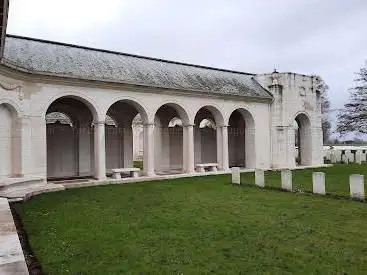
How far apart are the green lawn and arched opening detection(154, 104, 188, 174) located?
11311 mm

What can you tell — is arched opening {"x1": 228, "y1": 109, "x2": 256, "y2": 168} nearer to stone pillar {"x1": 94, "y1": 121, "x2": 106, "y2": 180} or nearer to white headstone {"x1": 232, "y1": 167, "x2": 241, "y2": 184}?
white headstone {"x1": 232, "y1": 167, "x2": 241, "y2": 184}

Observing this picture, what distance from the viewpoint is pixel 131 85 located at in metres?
18.0

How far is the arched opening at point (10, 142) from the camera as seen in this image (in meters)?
14.5

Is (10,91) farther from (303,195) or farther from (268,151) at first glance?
(268,151)

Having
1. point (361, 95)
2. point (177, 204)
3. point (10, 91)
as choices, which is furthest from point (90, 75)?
point (361, 95)

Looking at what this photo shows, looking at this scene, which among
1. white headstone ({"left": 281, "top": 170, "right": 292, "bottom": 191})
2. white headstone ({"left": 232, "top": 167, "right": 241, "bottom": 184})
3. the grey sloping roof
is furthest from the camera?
white headstone ({"left": 232, "top": 167, "right": 241, "bottom": 184})

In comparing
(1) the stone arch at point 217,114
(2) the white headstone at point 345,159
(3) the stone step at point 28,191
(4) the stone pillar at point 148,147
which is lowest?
(3) the stone step at point 28,191

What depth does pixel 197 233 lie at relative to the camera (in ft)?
25.6

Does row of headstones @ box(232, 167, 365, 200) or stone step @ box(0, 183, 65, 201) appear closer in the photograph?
row of headstones @ box(232, 167, 365, 200)

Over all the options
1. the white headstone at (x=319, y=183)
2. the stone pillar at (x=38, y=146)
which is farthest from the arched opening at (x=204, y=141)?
the white headstone at (x=319, y=183)

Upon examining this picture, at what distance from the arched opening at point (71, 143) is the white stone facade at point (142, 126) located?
5 cm

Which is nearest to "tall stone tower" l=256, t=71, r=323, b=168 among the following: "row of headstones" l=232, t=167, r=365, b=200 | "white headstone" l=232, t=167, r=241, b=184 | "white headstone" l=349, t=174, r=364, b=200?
"white headstone" l=232, t=167, r=241, b=184

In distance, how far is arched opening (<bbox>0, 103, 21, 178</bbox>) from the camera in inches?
571

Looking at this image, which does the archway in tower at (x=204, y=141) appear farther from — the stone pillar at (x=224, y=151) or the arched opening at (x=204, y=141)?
the stone pillar at (x=224, y=151)
